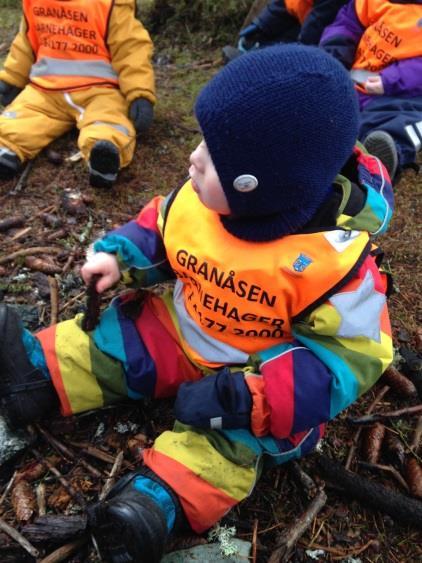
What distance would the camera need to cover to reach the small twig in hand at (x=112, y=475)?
190 cm

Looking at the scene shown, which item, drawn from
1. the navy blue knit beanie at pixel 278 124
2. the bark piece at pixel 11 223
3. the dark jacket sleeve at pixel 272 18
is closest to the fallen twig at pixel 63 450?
the navy blue knit beanie at pixel 278 124

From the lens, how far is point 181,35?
5.49 metres

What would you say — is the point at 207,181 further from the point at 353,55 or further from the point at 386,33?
the point at 353,55

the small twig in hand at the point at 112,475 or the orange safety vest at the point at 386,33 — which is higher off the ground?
the orange safety vest at the point at 386,33

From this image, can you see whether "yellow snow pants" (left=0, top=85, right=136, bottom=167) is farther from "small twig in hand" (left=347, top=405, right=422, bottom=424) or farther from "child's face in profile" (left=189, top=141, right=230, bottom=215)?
"small twig in hand" (left=347, top=405, right=422, bottom=424)

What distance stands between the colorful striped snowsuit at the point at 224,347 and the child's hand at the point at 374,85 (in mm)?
1926

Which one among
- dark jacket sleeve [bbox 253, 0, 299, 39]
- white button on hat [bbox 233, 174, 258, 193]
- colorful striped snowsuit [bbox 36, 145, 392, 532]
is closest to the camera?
white button on hat [bbox 233, 174, 258, 193]

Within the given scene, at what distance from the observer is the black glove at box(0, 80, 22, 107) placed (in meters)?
4.10

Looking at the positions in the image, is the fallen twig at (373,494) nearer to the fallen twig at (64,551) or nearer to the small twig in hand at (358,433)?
the small twig in hand at (358,433)

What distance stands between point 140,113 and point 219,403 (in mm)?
2677

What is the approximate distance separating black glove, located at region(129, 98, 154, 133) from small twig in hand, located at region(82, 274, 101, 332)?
6.96 feet

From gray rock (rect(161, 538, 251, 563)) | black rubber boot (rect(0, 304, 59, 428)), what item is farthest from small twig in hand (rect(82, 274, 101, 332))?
gray rock (rect(161, 538, 251, 563))

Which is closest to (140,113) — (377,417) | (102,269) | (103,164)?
(103,164)

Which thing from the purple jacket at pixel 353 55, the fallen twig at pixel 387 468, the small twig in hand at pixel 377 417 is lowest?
the fallen twig at pixel 387 468
